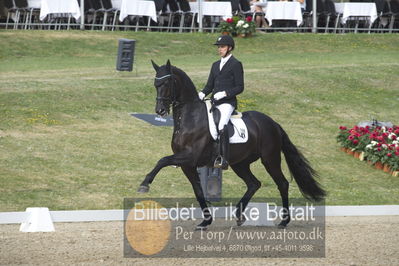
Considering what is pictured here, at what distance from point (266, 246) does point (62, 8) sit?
2046 cm

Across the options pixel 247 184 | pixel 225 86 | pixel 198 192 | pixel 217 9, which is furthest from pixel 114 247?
pixel 217 9

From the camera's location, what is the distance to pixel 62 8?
29.5 m

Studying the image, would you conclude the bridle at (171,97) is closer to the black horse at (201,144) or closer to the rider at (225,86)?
the black horse at (201,144)

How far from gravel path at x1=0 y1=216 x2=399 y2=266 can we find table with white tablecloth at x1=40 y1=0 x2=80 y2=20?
18354mm

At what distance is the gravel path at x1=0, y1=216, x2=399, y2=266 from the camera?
385 inches

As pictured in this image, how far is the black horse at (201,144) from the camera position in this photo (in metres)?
11.4

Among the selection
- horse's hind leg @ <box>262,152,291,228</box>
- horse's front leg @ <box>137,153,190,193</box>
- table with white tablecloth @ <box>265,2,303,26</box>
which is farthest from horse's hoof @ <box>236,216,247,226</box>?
table with white tablecloth @ <box>265,2,303,26</box>

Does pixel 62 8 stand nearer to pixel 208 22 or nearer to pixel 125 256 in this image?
pixel 208 22

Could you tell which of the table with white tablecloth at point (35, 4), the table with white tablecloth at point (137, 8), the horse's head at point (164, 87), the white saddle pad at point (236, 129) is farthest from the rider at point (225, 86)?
the table with white tablecloth at point (35, 4)

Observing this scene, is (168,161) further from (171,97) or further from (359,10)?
(359,10)

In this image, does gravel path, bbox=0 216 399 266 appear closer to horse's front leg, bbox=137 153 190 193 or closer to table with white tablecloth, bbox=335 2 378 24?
horse's front leg, bbox=137 153 190 193

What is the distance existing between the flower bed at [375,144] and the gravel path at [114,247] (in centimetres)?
574

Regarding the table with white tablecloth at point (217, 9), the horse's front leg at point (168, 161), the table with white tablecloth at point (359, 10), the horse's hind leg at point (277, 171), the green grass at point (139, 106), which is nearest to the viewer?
the horse's front leg at point (168, 161)

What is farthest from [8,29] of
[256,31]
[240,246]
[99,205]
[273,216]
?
[240,246]
